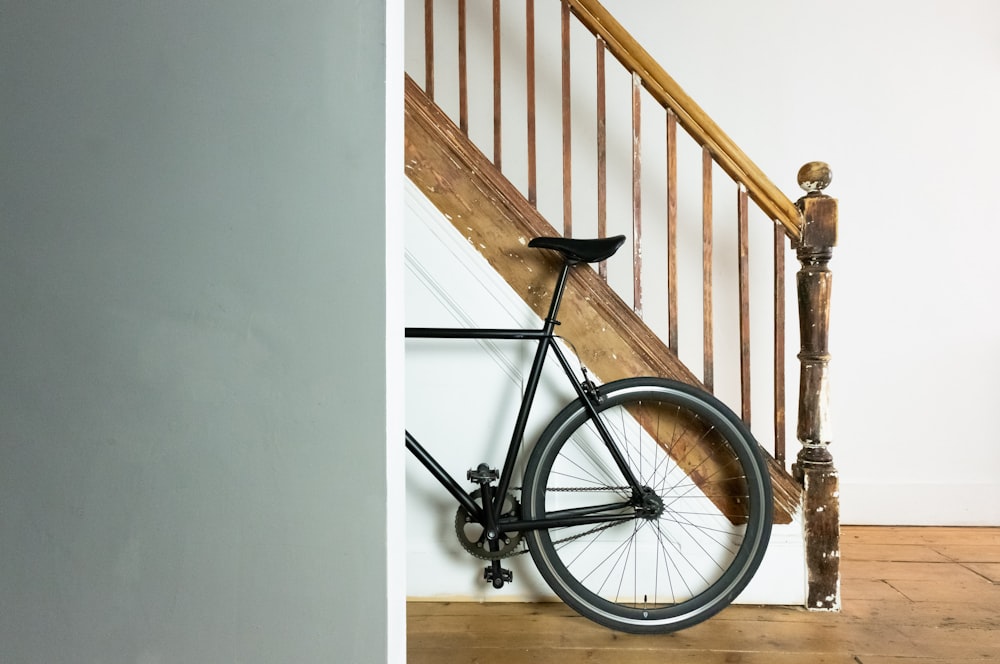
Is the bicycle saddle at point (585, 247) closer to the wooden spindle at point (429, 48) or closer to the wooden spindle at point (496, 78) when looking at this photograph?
the wooden spindle at point (496, 78)

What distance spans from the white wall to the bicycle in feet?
3.21

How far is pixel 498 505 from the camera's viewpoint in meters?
1.79

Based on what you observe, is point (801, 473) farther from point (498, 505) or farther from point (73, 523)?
point (73, 523)

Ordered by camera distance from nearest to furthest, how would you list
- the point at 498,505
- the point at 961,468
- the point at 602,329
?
the point at 498,505, the point at 602,329, the point at 961,468

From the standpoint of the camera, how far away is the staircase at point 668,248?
6.07 feet

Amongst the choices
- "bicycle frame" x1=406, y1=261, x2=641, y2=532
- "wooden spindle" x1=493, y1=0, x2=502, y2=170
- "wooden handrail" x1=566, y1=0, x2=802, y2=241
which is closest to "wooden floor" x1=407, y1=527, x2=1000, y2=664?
"bicycle frame" x1=406, y1=261, x2=641, y2=532

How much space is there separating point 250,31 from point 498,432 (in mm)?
1219

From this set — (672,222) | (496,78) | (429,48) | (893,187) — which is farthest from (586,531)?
(893,187)

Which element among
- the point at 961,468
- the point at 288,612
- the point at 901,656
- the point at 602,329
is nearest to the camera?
the point at 288,612

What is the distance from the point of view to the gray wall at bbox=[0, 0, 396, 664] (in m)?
1.00

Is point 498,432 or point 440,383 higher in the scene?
point 440,383

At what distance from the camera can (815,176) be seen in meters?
1.86

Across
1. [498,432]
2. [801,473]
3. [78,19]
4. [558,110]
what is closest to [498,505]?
[498,432]

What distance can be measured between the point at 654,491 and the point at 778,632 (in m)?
0.44
